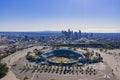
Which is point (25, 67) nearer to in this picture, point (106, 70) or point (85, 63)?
point (85, 63)

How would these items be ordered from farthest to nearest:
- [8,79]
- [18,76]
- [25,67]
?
[25,67] < [18,76] < [8,79]

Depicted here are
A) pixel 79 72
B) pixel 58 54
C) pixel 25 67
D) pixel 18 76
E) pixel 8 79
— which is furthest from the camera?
pixel 58 54

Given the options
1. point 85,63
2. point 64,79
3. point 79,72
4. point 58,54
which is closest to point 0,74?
point 64,79

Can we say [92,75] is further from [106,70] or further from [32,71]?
[32,71]

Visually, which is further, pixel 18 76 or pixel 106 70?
pixel 106 70

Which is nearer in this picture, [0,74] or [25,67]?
[0,74]

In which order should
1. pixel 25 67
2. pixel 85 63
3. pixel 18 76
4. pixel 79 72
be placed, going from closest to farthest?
pixel 18 76, pixel 79 72, pixel 25 67, pixel 85 63

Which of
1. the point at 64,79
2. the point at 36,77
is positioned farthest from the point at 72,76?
the point at 36,77

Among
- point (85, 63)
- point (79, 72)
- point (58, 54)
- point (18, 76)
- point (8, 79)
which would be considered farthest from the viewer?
point (58, 54)
